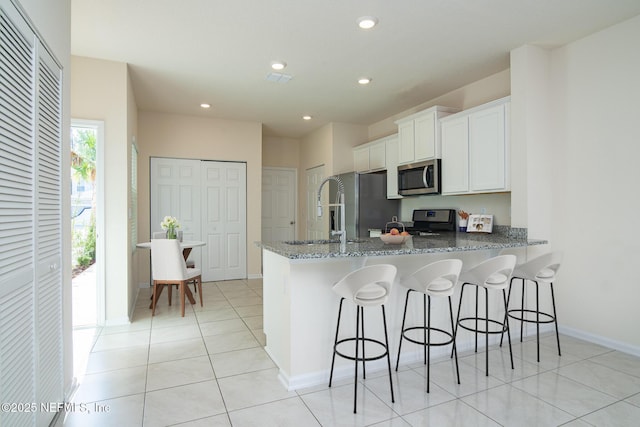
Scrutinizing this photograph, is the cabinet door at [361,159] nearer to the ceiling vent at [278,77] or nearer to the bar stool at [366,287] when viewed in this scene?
the ceiling vent at [278,77]

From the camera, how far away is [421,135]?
4.42 m

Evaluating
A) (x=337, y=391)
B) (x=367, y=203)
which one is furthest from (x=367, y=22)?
(x=367, y=203)

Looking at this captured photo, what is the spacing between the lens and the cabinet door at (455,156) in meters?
3.83

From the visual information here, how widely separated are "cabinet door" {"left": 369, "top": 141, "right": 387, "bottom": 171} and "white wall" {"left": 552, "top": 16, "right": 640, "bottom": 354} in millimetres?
2271

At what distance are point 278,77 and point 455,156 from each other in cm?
219

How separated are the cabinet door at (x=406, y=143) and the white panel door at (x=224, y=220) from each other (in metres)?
2.71

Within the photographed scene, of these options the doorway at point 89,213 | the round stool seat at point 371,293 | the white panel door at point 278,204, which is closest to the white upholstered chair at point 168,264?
the doorway at point 89,213

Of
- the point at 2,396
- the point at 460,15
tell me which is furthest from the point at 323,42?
the point at 2,396

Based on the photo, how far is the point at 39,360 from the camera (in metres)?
1.72

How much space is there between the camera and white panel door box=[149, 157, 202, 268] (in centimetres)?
554

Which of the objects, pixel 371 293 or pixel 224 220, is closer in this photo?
pixel 371 293

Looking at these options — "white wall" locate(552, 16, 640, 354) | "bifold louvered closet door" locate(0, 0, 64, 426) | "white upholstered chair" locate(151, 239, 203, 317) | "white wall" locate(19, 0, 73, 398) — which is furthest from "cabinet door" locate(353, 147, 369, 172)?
"bifold louvered closet door" locate(0, 0, 64, 426)

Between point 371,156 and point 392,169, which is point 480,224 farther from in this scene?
point 371,156

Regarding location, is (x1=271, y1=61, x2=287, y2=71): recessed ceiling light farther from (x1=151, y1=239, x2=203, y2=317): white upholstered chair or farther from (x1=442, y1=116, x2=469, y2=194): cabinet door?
(x1=151, y1=239, x2=203, y2=317): white upholstered chair
